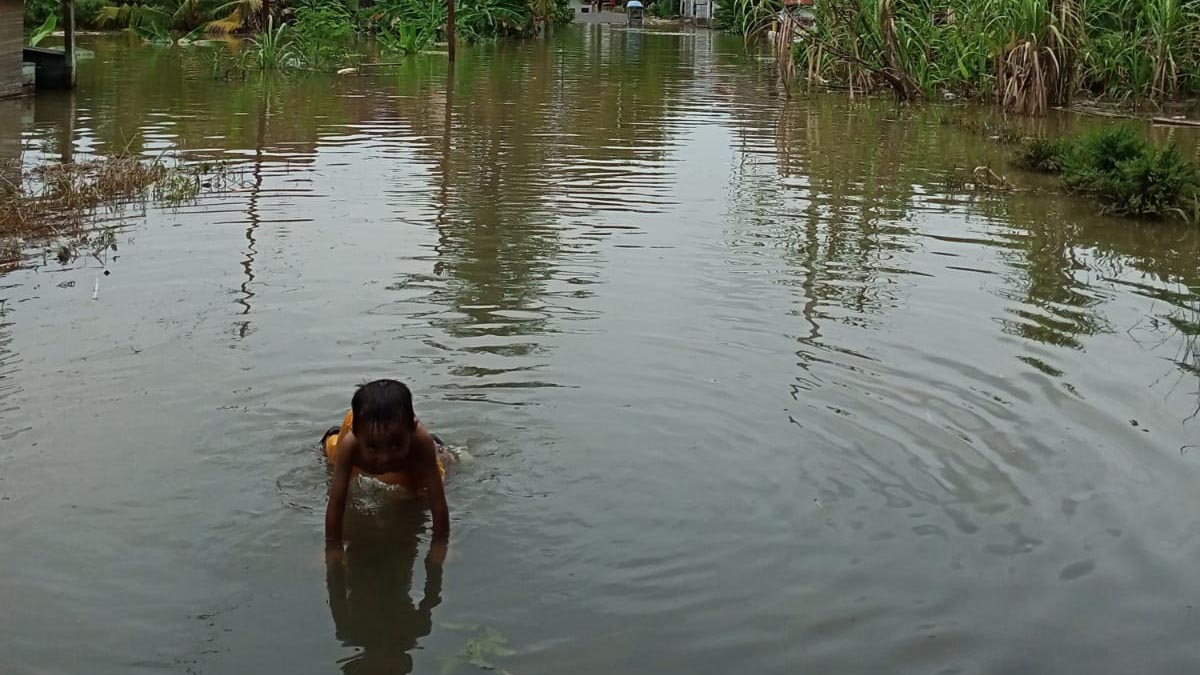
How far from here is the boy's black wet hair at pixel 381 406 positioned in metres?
3.95

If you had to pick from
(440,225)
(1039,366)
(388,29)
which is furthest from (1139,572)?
(388,29)

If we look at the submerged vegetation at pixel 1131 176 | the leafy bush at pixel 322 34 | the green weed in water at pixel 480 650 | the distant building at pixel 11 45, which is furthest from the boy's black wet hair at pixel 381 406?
the leafy bush at pixel 322 34

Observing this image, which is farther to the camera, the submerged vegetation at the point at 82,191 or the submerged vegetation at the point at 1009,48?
the submerged vegetation at the point at 1009,48

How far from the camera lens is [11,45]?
53.0 ft

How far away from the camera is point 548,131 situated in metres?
15.0

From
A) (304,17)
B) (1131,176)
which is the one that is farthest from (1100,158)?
(304,17)

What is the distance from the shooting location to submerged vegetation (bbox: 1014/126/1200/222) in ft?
32.2

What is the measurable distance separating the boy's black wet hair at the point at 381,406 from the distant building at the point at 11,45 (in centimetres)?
1393

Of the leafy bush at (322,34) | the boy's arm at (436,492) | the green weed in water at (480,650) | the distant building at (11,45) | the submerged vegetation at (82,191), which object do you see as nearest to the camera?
the green weed in water at (480,650)

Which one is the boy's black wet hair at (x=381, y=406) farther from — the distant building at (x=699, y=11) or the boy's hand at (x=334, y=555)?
the distant building at (x=699, y=11)

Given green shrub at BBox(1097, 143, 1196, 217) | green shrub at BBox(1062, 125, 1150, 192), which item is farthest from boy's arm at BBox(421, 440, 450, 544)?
green shrub at BBox(1062, 125, 1150, 192)

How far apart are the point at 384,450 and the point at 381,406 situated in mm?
176

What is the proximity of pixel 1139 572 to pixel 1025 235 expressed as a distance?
217 inches

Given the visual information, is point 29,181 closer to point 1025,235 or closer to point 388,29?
point 1025,235
